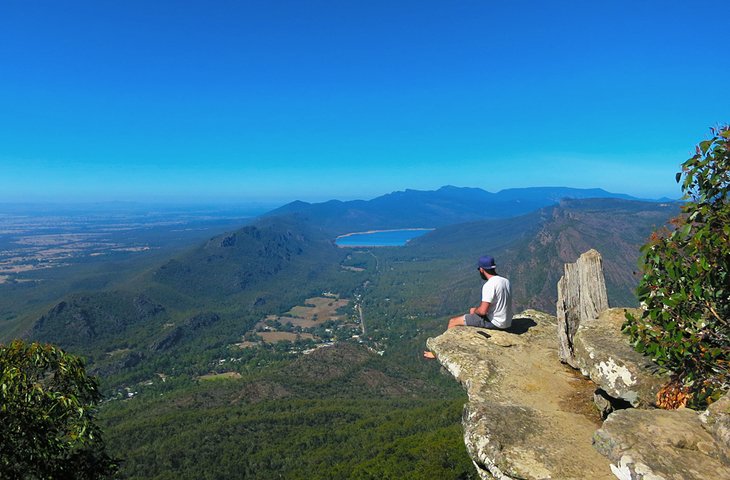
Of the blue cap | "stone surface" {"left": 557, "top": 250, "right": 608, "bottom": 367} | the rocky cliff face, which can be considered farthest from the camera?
the blue cap

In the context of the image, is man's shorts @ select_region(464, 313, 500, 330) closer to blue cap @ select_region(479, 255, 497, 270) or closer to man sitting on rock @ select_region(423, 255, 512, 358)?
man sitting on rock @ select_region(423, 255, 512, 358)

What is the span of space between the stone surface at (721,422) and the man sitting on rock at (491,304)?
6.02m

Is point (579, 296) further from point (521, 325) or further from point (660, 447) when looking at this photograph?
point (660, 447)

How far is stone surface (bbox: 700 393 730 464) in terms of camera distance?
208 inches

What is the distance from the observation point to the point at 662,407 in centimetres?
719

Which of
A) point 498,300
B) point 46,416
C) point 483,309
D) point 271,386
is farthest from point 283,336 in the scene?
point 46,416

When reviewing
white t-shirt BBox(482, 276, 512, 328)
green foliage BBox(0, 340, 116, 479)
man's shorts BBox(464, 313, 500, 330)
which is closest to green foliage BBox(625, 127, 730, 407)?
white t-shirt BBox(482, 276, 512, 328)

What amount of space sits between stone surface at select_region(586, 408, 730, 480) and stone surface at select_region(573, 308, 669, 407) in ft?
4.39

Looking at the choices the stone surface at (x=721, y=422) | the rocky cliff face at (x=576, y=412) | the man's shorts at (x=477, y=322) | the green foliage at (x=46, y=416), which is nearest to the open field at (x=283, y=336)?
the man's shorts at (x=477, y=322)

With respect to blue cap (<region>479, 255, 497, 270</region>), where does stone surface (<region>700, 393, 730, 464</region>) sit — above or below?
below

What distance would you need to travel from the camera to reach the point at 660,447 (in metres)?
5.39

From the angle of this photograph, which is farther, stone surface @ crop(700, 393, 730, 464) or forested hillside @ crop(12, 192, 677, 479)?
forested hillside @ crop(12, 192, 677, 479)

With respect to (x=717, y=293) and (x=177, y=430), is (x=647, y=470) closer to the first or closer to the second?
(x=717, y=293)

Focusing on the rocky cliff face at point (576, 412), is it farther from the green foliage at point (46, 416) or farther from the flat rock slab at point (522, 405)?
the green foliage at point (46, 416)
